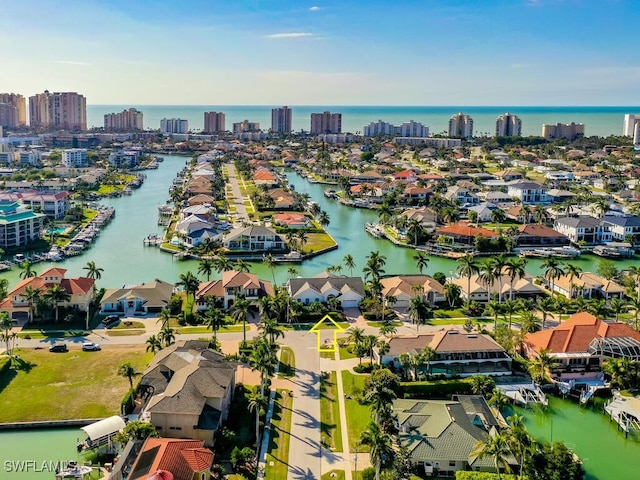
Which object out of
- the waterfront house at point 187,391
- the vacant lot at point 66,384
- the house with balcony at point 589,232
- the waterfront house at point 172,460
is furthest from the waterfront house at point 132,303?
the house with balcony at point 589,232

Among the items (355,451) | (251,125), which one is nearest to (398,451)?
(355,451)

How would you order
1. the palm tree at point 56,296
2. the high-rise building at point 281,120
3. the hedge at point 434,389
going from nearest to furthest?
1. the hedge at point 434,389
2. the palm tree at point 56,296
3. the high-rise building at point 281,120

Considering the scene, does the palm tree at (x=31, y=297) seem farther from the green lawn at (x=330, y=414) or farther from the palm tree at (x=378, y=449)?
the palm tree at (x=378, y=449)

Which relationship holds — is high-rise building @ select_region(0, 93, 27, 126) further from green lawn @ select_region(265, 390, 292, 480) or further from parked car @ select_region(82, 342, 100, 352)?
green lawn @ select_region(265, 390, 292, 480)

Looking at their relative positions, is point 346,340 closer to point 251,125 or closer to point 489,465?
point 489,465

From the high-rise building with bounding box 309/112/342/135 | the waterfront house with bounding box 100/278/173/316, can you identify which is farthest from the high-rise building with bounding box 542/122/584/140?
the waterfront house with bounding box 100/278/173/316

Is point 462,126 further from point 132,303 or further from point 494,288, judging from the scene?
point 132,303

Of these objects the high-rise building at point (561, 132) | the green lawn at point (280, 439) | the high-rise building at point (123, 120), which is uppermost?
the high-rise building at point (123, 120)
